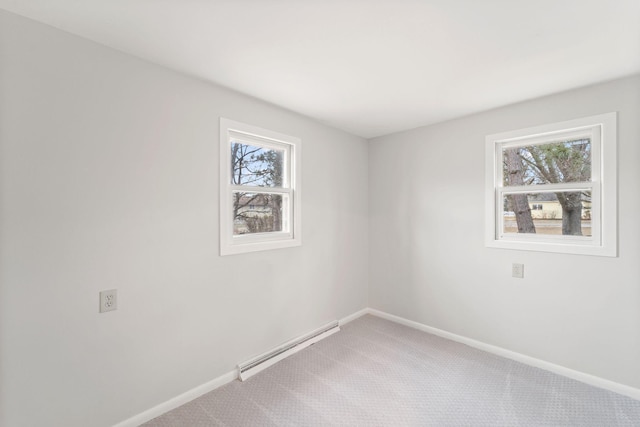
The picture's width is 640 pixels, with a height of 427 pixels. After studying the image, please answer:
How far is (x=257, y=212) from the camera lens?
98.6 inches

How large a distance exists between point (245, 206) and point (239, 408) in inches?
59.5

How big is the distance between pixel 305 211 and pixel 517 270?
2048 millimetres

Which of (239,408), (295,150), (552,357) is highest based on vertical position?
(295,150)

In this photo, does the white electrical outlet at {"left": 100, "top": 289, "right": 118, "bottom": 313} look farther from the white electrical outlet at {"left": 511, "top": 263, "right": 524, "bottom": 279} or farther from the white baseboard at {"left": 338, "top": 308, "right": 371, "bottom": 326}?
the white electrical outlet at {"left": 511, "top": 263, "right": 524, "bottom": 279}

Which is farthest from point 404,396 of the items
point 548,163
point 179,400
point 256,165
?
point 548,163

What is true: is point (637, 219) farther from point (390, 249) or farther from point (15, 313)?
point (15, 313)

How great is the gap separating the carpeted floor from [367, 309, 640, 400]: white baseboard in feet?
0.22

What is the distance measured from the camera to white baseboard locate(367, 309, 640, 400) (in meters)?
1.98

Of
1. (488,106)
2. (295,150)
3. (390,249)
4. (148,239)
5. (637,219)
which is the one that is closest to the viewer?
(148,239)

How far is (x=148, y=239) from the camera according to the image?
5.78 ft

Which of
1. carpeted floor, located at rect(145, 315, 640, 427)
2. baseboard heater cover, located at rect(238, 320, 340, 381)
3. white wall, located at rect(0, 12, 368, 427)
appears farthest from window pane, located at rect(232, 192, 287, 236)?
carpeted floor, located at rect(145, 315, 640, 427)

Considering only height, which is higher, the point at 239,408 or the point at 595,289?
the point at 595,289

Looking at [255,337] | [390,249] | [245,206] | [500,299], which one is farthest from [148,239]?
[500,299]

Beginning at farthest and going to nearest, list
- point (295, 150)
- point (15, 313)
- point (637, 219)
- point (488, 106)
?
point (295, 150) < point (488, 106) < point (637, 219) < point (15, 313)
